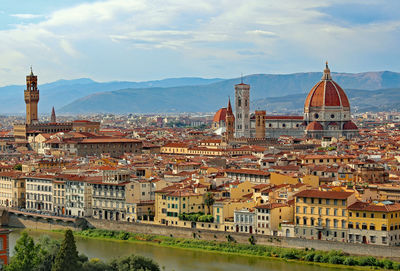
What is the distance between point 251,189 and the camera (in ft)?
153

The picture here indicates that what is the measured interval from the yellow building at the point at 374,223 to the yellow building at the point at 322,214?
45 cm

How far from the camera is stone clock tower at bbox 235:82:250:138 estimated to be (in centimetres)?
11475

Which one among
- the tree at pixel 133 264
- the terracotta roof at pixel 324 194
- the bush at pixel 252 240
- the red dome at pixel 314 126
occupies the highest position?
the red dome at pixel 314 126

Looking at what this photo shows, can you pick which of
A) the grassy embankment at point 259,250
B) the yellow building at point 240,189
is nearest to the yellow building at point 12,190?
the grassy embankment at point 259,250

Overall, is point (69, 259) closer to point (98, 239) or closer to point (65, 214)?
point (98, 239)

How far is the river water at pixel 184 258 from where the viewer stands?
37.1m

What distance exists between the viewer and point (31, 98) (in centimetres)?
10862

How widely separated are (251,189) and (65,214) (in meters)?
11.6

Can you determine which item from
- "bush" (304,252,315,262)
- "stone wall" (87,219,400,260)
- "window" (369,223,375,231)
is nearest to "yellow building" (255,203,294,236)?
"stone wall" (87,219,400,260)

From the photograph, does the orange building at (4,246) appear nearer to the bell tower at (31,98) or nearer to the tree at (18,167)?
the tree at (18,167)

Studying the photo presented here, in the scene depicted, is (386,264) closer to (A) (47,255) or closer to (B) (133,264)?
(B) (133,264)

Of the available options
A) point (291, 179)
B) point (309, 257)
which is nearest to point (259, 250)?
point (309, 257)

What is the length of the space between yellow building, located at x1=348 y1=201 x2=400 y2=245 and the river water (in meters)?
2.53

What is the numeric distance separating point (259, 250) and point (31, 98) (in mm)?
73701
